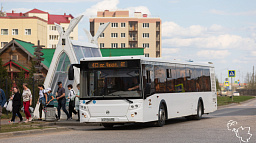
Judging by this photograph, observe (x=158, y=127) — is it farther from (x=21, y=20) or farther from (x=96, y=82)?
(x=21, y=20)

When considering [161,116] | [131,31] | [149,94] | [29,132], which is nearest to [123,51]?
[161,116]

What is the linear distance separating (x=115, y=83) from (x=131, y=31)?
117537 mm

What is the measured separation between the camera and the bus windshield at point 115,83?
1933 cm

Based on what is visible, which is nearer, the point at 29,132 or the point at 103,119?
the point at 29,132

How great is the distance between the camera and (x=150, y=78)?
20.3m

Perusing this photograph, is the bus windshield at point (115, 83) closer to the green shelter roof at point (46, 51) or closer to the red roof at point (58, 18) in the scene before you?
the green shelter roof at point (46, 51)

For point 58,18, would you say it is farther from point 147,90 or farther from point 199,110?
point 147,90

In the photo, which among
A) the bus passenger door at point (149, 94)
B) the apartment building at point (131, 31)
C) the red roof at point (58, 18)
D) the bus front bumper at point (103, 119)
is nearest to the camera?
the bus front bumper at point (103, 119)

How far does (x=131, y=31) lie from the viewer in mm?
136375

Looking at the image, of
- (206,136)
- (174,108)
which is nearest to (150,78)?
(174,108)

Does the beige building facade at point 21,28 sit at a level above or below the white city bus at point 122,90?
above

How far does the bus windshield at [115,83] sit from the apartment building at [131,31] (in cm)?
11471

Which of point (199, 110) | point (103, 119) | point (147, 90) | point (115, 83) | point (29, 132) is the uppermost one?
point (115, 83)

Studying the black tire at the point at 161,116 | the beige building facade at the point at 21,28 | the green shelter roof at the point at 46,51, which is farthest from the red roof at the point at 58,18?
the black tire at the point at 161,116
